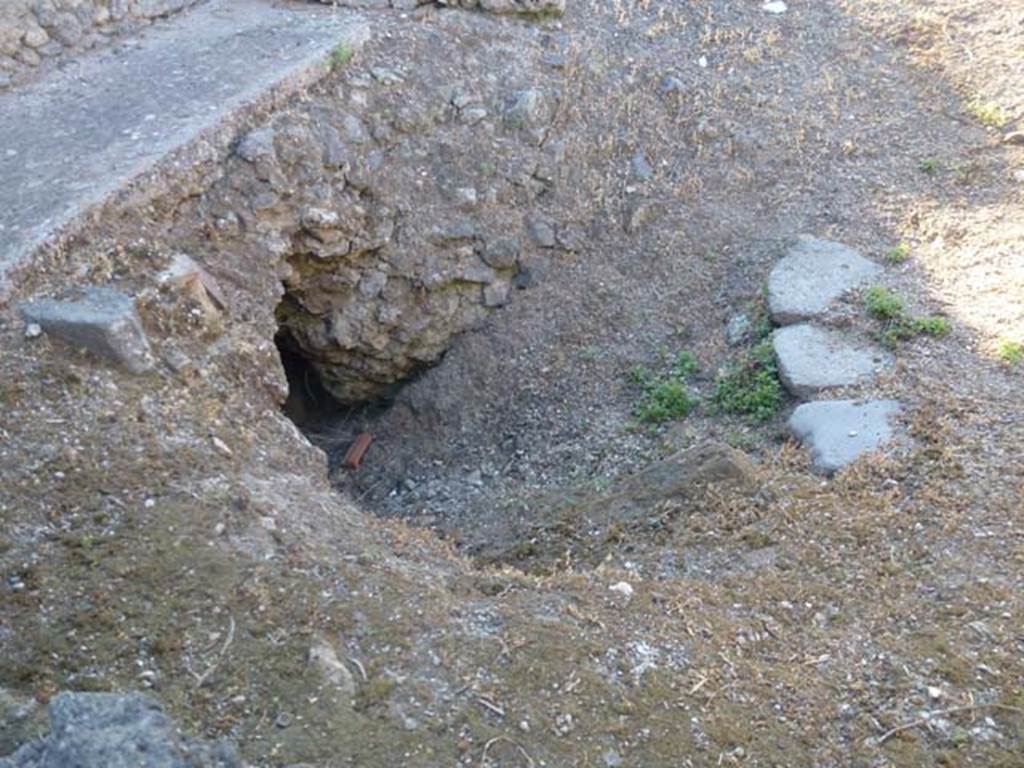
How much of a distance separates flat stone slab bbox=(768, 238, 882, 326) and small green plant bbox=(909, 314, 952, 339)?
17.7 inches

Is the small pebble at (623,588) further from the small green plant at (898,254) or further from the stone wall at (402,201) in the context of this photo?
the small green plant at (898,254)

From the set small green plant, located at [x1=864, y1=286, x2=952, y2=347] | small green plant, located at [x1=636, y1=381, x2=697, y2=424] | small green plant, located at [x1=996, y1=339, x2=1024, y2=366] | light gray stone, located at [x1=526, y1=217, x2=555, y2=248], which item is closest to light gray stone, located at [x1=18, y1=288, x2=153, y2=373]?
small green plant, located at [x1=636, y1=381, x2=697, y2=424]

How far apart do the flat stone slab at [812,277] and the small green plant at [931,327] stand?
1.48ft

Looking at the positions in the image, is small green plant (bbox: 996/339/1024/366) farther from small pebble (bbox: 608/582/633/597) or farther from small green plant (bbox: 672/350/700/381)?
small pebble (bbox: 608/582/633/597)

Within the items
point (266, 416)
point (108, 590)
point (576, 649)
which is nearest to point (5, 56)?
point (266, 416)

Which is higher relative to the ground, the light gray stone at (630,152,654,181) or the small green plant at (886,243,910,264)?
the light gray stone at (630,152,654,181)

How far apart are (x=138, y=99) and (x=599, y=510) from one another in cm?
303

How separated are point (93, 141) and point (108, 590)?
271 cm

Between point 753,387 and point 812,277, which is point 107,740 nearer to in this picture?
point 753,387

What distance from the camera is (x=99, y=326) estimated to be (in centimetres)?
443

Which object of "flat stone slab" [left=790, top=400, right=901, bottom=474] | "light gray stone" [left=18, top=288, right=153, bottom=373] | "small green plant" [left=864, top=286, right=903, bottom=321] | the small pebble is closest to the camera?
the small pebble

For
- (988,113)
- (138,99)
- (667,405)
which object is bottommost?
(667,405)

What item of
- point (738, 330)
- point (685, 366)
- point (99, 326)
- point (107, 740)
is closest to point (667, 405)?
point (685, 366)

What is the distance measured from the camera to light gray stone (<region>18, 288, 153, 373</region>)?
14.6 ft
